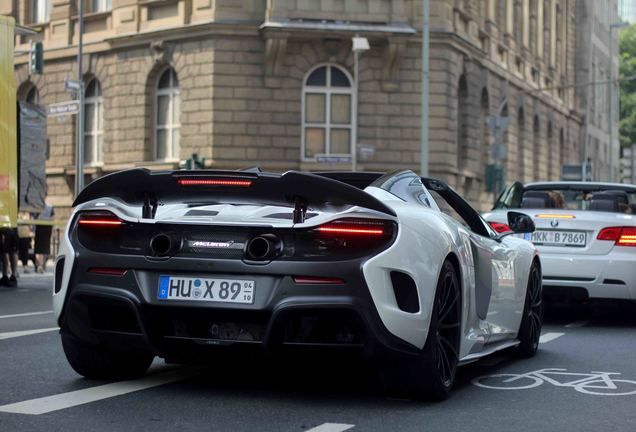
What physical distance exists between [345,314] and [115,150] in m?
34.7

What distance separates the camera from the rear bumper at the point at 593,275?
40.0 ft

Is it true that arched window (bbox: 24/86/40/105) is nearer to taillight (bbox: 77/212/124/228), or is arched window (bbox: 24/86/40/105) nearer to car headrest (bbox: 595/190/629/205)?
car headrest (bbox: 595/190/629/205)

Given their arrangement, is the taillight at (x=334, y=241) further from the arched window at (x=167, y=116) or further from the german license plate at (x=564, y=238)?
the arched window at (x=167, y=116)

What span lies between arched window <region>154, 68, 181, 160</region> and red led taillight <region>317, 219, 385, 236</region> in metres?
32.8

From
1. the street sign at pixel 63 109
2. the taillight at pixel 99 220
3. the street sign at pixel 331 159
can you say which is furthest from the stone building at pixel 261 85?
the taillight at pixel 99 220

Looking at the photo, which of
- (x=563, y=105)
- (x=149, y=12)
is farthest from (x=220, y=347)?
(x=563, y=105)

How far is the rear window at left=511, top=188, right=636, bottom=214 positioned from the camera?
12.7 metres

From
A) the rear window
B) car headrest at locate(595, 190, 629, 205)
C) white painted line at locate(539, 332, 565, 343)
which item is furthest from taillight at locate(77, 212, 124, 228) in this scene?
car headrest at locate(595, 190, 629, 205)

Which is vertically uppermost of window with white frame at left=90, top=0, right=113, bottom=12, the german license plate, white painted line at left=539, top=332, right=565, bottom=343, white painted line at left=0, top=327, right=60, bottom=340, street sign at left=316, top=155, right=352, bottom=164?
window with white frame at left=90, top=0, right=113, bottom=12

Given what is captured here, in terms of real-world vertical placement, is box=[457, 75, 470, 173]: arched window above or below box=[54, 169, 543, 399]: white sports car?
above

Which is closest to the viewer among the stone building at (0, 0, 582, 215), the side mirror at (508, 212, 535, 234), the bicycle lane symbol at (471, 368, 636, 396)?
the bicycle lane symbol at (471, 368, 636, 396)

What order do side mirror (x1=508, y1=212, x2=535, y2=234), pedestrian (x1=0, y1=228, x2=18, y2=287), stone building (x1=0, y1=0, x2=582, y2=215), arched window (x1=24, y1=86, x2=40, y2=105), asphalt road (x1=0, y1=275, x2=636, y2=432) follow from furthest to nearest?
→ arched window (x1=24, y1=86, x2=40, y2=105)
stone building (x1=0, y1=0, x2=582, y2=215)
pedestrian (x1=0, y1=228, x2=18, y2=287)
side mirror (x1=508, y1=212, x2=535, y2=234)
asphalt road (x1=0, y1=275, x2=636, y2=432)

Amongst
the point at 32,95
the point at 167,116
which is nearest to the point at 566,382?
the point at 167,116

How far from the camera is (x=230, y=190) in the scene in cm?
647
